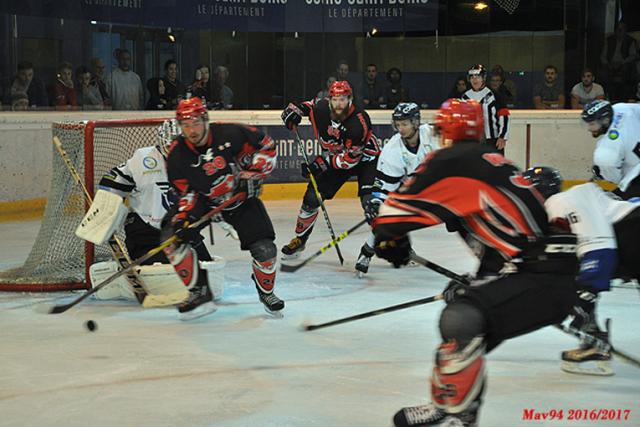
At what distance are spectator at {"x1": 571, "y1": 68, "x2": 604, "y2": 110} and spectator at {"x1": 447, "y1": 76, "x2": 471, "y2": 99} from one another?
1.05 meters

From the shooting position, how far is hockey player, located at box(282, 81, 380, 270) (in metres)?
6.28

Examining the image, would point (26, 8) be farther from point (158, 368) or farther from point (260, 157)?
point (158, 368)

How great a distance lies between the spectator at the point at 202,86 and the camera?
10.1 metres

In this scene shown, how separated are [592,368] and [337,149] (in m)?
2.84

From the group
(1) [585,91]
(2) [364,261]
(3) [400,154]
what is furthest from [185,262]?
(1) [585,91]

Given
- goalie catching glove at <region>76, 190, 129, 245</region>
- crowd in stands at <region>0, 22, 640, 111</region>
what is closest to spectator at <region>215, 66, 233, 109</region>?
crowd in stands at <region>0, 22, 640, 111</region>

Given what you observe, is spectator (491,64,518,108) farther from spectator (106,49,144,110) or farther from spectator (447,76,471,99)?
spectator (106,49,144,110)

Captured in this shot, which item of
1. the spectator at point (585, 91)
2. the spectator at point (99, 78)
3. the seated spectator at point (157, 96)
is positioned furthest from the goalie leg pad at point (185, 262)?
the spectator at point (585, 91)

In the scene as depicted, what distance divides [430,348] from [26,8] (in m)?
5.95

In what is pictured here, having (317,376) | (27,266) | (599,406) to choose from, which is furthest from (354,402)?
(27,266)

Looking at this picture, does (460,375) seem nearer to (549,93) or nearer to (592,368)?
(592,368)

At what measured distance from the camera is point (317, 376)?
383 cm

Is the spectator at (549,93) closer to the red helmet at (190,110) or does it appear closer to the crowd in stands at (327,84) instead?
the crowd in stands at (327,84)

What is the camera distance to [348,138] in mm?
6301
